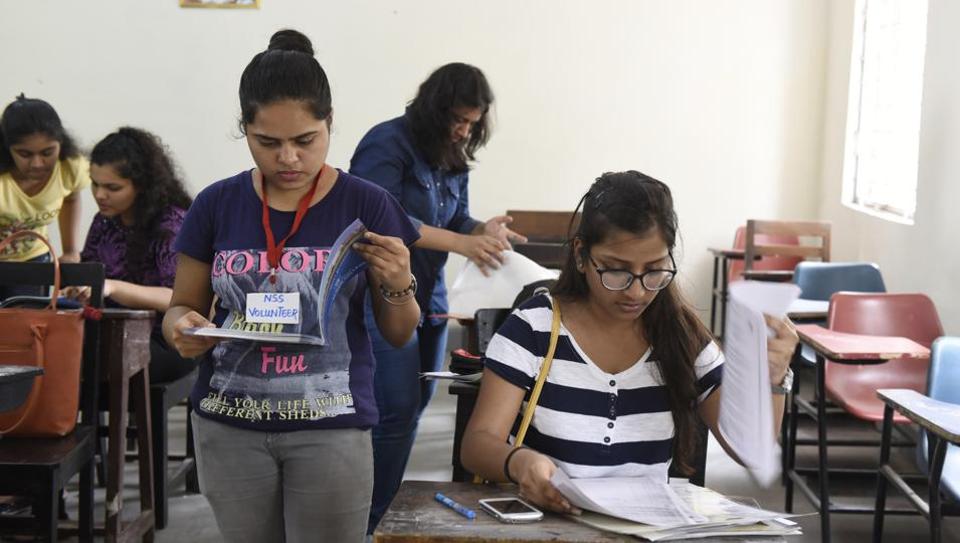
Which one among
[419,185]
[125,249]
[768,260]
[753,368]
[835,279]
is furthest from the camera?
[768,260]

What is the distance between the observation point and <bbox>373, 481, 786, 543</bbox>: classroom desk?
4.32 ft

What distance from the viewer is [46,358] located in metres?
2.52

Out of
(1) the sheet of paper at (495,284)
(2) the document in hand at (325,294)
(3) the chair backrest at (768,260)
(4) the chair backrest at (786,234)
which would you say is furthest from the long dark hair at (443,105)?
(3) the chair backrest at (768,260)

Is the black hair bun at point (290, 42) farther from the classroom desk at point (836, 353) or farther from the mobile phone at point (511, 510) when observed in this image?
the classroom desk at point (836, 353)

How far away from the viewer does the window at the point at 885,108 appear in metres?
4.65

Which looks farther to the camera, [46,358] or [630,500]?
[46,358]

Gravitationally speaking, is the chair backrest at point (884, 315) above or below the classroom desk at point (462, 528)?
above

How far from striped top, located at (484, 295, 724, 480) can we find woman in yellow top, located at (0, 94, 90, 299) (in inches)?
96.7

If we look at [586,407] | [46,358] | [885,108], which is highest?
[885,108]

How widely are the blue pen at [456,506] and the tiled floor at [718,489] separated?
201 cm

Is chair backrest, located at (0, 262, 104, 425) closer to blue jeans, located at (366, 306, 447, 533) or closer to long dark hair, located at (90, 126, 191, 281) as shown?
long dark hair, located at (90, 126, 191, 281)

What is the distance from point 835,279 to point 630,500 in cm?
308

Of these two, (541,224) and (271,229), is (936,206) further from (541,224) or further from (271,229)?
(271,229)

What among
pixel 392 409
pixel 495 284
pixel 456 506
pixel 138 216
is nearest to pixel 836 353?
pixel 495 284
